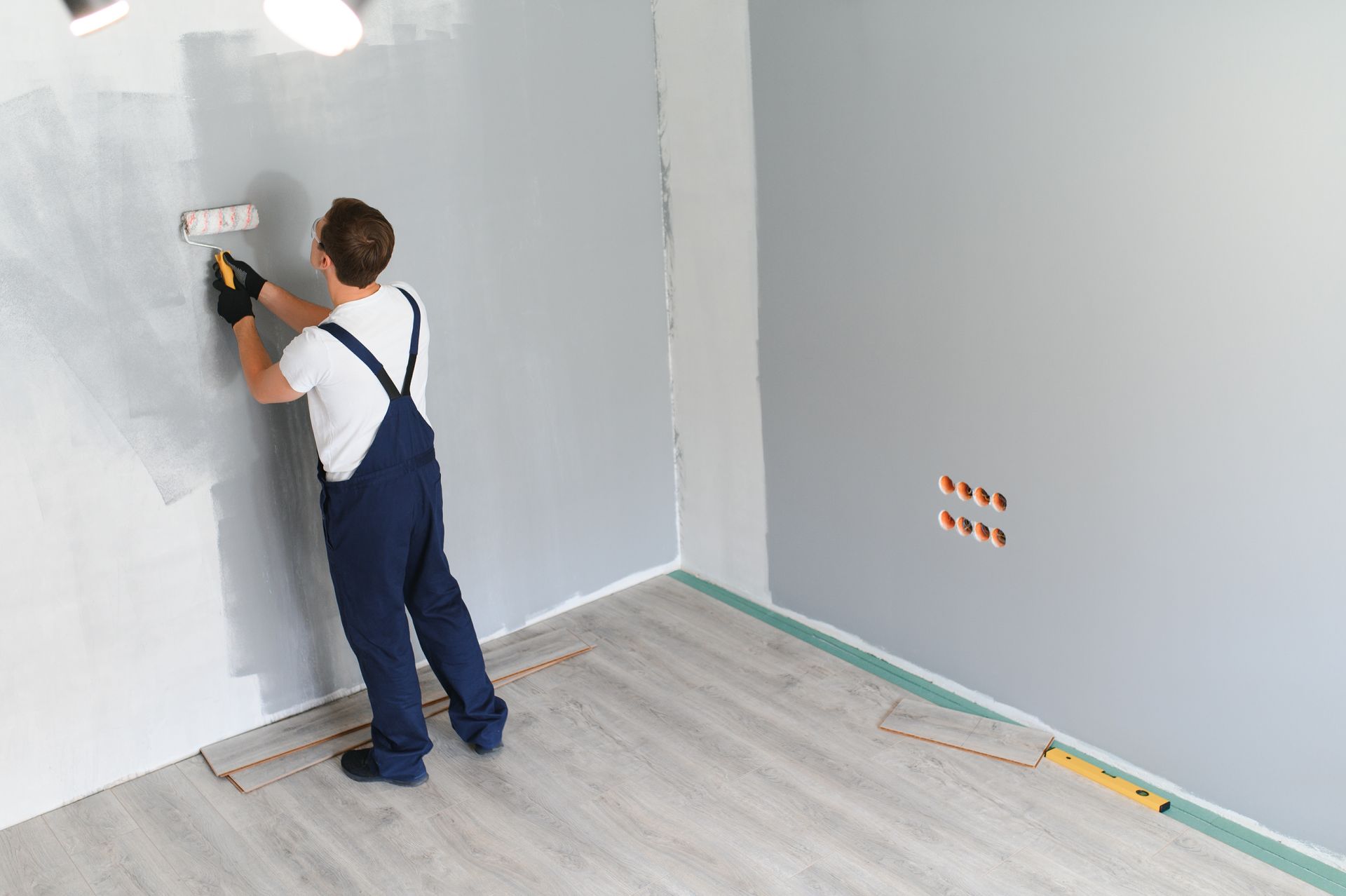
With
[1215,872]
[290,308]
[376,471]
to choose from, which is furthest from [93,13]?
[1215,872]

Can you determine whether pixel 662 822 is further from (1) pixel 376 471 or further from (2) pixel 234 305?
(2) pixel 234 305

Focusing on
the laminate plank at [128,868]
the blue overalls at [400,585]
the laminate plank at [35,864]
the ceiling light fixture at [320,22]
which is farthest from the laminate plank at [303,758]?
the ceiling light fixture at [320,22]

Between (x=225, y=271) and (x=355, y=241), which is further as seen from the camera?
(x=225, y=271)

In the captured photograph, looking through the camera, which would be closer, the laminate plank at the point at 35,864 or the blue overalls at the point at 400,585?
the laminate plank at the point at 35,864

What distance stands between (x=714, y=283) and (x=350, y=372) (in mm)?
1374

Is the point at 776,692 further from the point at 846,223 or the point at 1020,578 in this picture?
the point at 846,223

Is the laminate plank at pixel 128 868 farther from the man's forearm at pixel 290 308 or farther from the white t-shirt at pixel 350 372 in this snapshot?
the man's forearm at pixel 290 308

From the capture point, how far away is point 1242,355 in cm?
231

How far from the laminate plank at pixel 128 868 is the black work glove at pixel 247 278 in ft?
4.27

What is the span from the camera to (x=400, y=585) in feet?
9.12

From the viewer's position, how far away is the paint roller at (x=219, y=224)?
2.77 m

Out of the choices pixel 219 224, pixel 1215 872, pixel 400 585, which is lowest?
pixel 1215 872

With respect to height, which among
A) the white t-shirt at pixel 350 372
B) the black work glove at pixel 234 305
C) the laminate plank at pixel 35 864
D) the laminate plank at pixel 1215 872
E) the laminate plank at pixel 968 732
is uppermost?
the black work glove at pixel 234 305

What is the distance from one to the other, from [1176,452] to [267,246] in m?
2.20
